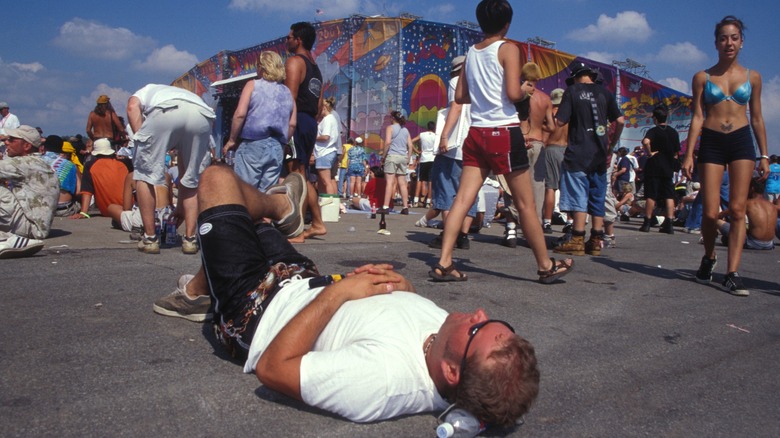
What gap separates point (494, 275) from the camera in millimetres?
4770

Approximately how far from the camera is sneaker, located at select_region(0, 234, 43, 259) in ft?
14.4

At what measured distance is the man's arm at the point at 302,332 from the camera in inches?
74.8

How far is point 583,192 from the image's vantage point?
639cm

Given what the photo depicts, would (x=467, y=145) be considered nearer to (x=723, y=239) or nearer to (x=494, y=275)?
(x=494, y=275)

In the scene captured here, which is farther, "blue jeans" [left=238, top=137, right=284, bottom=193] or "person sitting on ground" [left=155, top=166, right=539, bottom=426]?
"blue jeans" [left=238, top=137, right=284, bottom=193]

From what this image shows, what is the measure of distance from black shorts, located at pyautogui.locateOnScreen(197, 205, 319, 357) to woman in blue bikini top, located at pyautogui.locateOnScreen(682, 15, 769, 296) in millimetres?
3683

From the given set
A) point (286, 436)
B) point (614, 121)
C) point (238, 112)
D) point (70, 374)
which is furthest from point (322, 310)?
point (614, 121)

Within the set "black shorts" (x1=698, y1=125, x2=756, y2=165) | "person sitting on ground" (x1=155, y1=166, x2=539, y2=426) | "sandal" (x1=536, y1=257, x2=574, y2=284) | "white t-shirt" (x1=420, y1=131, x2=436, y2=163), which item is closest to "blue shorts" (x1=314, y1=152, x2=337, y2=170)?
"white t-shirt" (x1=420, y1=131, x2=436, y2=163)

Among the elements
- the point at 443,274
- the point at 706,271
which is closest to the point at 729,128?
the point at 706,271

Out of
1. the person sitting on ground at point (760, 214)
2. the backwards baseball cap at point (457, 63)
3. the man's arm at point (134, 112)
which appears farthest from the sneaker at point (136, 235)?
the person sitting on ground at point (760, 214)

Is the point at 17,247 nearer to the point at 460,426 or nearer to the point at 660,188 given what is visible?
the point at 460,426

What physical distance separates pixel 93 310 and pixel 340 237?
3987 mm

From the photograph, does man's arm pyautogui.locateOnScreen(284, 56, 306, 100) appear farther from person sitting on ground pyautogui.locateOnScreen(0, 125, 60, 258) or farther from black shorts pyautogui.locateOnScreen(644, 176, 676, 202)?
black shorts pyautogui.locateOnScreen(644, 176, 676, 202)

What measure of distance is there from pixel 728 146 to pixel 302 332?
4.14 metres
